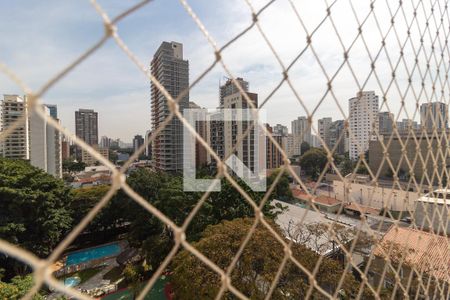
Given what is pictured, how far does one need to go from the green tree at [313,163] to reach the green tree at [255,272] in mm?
12139

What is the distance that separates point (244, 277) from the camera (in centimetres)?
264

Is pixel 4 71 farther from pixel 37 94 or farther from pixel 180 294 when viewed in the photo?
pixel 180 294

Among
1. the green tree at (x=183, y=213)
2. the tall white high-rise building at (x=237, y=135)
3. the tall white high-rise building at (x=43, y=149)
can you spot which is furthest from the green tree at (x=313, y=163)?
the tall white high-rise building at (x=43, y=149)

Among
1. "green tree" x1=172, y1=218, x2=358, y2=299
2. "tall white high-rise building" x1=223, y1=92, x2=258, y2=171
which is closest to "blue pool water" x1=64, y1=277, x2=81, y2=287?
"green tree" x1=172, y1=218, x2=358, y2=299

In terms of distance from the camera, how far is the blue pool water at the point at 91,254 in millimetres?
5559

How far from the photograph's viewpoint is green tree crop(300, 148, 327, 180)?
14398 mm

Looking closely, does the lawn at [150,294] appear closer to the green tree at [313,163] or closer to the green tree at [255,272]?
the green tree at [255,272]

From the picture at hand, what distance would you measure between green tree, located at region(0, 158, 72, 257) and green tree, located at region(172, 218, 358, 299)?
3058 mm

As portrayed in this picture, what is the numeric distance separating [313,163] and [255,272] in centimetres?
1296

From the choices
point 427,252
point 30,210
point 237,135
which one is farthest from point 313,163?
point 427,252

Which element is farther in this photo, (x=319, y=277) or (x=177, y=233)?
(x=319, y=277)

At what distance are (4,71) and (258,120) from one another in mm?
408

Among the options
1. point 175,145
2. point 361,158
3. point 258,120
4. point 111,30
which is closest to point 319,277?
point 361,158

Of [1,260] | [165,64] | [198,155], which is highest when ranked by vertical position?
[165,64]
